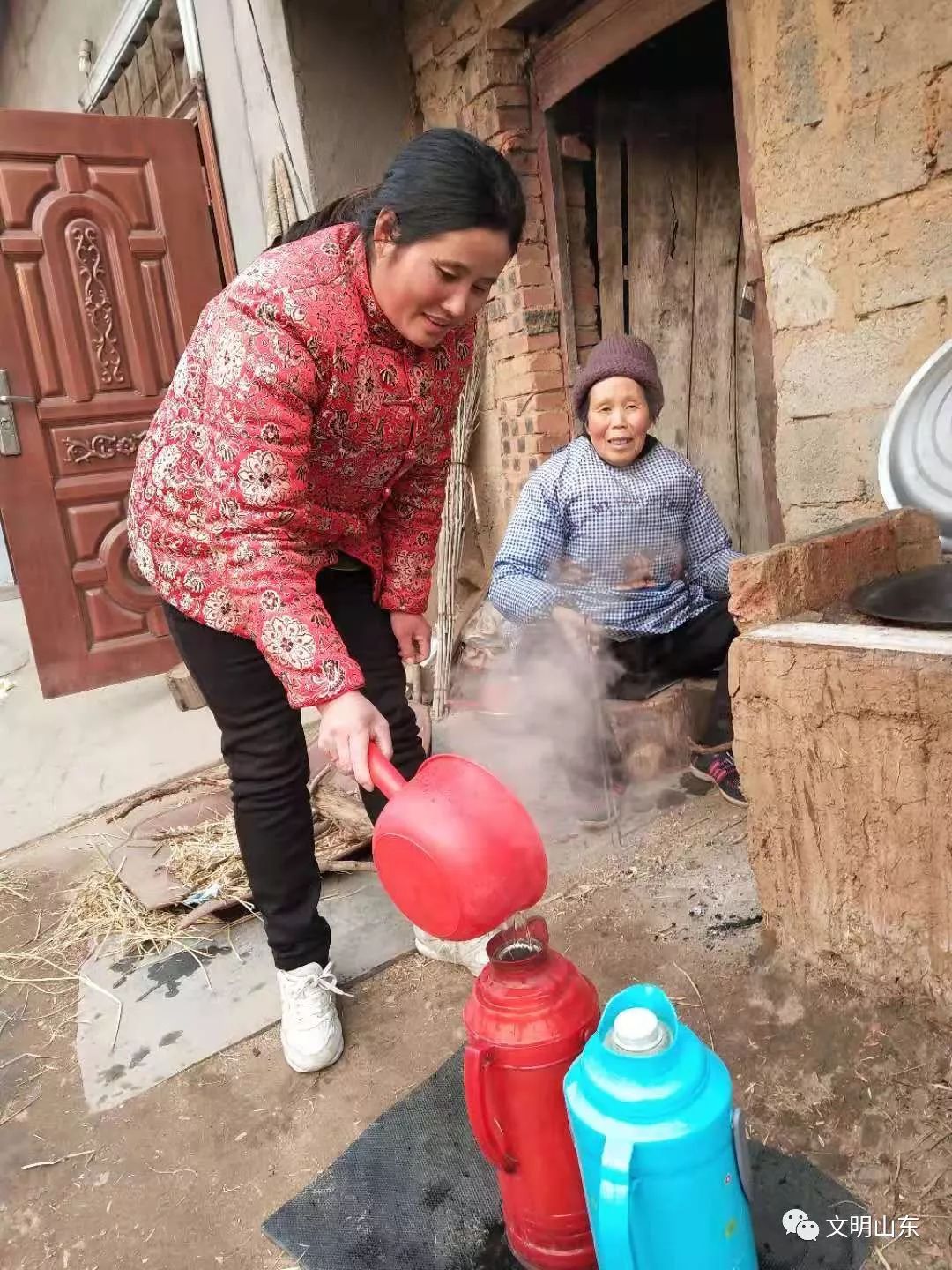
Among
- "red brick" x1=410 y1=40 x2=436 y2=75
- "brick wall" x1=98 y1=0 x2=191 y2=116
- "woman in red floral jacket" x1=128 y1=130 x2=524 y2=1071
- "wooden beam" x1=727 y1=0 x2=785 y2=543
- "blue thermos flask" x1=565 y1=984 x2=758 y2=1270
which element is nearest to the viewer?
"blue thermos flask" x1=565 y1=984 x2=758 y2=1270

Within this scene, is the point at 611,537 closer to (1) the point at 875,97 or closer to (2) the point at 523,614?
(2) the point at 523,614

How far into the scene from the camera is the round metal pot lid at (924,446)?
85.6 inches

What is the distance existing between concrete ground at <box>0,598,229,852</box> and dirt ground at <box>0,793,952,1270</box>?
152cm

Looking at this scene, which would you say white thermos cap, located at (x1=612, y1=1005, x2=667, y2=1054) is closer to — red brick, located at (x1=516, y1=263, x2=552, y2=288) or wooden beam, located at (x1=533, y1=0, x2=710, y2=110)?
wooden beam, located at (x1=533, y1=0, x2=710, y2=110)

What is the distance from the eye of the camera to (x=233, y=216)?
4934 millimetres

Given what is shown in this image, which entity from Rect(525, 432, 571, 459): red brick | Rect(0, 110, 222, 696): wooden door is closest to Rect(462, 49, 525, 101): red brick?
Rect(525, 432, 571, 459): red brick

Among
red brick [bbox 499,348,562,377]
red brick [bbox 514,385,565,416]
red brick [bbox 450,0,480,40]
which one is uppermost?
red brick [bbox 450,0,480,40]

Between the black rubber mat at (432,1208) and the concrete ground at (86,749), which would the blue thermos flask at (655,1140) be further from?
the concrete ground at (86,749)

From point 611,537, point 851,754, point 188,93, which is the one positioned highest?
point 188,93

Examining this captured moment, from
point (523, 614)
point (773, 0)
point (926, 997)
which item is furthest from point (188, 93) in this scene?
point (926, 997)

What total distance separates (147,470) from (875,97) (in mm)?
2156

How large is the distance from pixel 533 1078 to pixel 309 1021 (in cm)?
86

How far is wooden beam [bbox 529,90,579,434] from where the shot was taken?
3.97m

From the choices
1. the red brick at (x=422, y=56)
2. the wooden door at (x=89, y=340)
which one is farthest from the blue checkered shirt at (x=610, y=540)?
the wooden door at (x=89, y=340)
